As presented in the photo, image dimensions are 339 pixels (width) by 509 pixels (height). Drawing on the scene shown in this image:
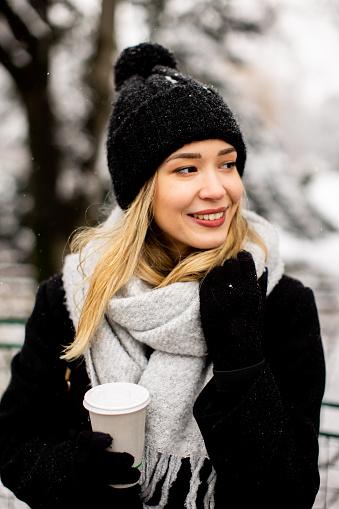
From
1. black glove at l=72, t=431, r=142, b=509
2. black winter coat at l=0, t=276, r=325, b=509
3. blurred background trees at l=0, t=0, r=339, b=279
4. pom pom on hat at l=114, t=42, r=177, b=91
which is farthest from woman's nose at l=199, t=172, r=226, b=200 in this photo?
blurred background trees at l=0, t=0, r=339, b=279

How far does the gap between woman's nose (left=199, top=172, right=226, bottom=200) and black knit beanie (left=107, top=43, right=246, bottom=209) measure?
0.46 ft

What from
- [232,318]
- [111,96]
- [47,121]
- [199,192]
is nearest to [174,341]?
[232,318]

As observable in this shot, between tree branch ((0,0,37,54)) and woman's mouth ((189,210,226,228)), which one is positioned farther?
tree branch ((0,0,37,54))

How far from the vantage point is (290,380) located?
1476 mm

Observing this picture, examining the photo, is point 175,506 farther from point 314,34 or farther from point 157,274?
point 314,34

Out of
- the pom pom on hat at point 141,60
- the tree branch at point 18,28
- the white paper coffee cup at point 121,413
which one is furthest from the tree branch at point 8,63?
the white paper coffee cup at point 121,413

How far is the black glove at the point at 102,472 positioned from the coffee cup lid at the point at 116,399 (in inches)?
4.4

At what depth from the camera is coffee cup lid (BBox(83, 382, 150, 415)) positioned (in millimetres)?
1106

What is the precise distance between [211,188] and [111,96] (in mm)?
4057

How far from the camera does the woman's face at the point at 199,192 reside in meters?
1.44

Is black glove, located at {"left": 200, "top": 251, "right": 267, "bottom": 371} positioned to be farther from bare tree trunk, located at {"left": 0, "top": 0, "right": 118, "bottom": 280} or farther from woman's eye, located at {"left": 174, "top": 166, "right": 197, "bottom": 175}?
bare tree trunk, located at {"left": 0, "top": 0, "right": 118, "bottom": 280}

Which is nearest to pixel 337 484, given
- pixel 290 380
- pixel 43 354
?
pixel 290 380

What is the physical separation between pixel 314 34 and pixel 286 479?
4.80m

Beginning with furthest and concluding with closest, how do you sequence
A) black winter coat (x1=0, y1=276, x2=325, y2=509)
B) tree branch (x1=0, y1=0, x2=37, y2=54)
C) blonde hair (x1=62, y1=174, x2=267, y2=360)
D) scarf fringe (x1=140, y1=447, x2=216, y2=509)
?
tree branch (x1=0, y1=0, x2=37, y2=54)
blonde hair (x1=62, y1=174, x2=267, y2=360)
scarf fringe (x1=140, y1=447, x2=216, y2=509)
black winter coat (x1=0, y1=276, x2=325, y2=509)
